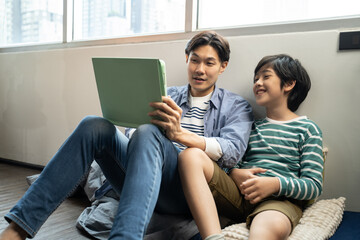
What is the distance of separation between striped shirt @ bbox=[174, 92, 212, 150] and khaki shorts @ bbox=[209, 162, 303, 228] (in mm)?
267

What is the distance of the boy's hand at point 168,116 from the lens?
1.02 meters

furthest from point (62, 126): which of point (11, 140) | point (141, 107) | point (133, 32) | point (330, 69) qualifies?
point (330, 69)

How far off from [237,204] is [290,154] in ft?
0.87

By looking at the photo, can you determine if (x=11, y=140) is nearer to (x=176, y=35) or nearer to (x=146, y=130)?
(x=176, y=35)

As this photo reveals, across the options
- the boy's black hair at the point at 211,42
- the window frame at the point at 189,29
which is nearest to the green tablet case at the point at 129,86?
the boy's black hair at the point at 211,42

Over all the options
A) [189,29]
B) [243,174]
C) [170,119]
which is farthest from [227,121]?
[189,29]

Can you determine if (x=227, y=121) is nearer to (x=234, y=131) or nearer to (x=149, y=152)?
(x=234, y=131)

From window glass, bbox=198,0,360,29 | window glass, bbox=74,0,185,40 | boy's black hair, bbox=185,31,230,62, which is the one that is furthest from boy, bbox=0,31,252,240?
window glass, bbox=74,0,185,40

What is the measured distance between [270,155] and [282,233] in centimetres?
35

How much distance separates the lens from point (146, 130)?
1001 mm

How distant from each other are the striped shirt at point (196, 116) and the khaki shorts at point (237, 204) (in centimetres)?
27

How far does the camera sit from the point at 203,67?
4.38 ft

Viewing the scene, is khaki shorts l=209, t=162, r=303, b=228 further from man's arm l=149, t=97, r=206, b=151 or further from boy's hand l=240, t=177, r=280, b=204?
man's arm l=149, t=97, r=206, b=151

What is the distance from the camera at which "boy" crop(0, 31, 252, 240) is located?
2.95 ft
